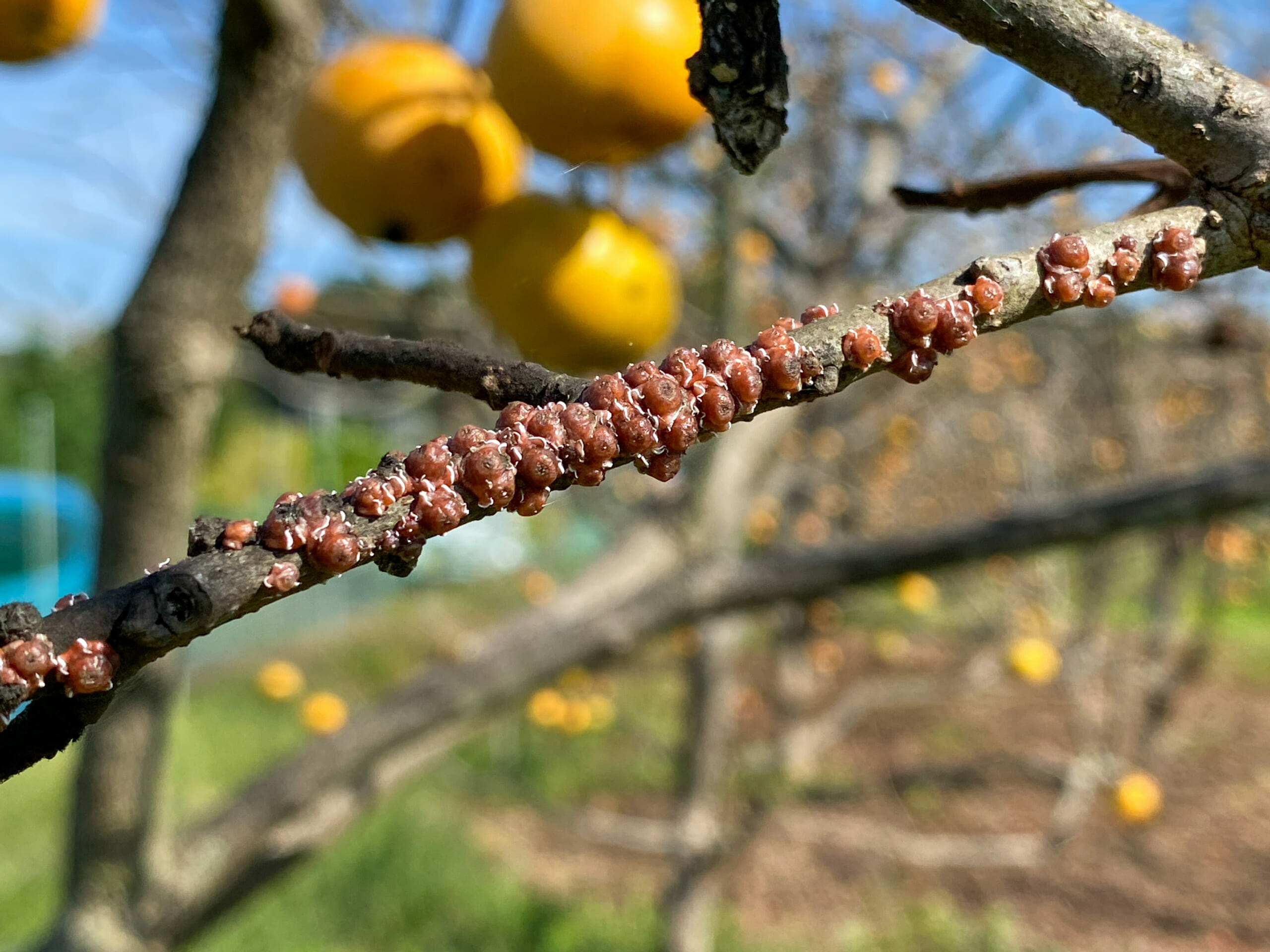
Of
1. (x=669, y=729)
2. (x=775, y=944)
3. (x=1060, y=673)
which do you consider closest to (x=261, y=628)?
(x=669, y=729)

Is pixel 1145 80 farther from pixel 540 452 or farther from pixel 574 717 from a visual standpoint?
pixel 574 717

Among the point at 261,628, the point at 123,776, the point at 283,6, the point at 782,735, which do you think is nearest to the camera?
the point at 283,6

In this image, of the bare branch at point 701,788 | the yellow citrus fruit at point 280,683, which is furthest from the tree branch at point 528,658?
the yellow citrus fruit at point 280,683

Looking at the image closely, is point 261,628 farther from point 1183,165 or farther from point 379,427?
point 1183,165

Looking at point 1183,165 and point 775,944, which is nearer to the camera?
point 1183,165

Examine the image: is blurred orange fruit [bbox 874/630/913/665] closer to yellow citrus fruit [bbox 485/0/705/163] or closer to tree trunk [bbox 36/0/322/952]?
tree trunk [bbox 36/0/322/952]

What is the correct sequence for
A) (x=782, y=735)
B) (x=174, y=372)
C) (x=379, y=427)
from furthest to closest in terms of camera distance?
(x=379, y=427) → (x=782, y=735) → (x=174, y=372)

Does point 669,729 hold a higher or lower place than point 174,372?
lower

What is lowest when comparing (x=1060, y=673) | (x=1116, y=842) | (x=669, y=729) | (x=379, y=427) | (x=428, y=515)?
(x=669, y=729)

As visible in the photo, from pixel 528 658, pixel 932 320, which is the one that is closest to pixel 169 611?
pixel 932 320
